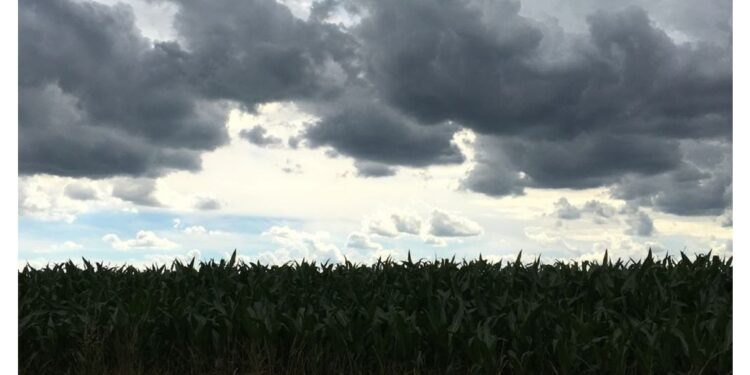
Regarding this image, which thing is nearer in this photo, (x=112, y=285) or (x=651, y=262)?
(x=112, y=285)

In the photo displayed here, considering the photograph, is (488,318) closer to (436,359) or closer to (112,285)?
(436,359)

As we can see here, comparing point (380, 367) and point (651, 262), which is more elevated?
point (651, 262)

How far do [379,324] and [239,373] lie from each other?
1310 millimetres

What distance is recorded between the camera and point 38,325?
7.31 m

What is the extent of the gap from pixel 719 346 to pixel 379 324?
109 inches

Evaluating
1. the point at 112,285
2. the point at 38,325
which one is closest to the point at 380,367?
the point at 38,325

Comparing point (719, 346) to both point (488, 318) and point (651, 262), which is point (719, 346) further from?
point (651, 262)

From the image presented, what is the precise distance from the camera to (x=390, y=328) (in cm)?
638

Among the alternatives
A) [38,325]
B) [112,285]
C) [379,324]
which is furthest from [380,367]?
[112,285]

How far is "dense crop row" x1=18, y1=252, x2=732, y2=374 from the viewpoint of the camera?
234 inches

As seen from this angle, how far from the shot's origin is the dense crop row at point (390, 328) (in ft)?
19.5

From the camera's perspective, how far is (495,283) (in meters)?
9.01

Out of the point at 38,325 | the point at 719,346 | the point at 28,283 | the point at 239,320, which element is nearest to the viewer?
the point at 719,346

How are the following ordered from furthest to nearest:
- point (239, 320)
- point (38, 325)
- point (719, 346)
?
point (38, 325)
point (239, 320)
point (719, 346)
